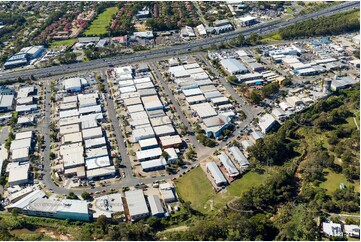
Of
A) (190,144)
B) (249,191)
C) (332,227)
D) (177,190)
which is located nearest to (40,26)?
(190,144)

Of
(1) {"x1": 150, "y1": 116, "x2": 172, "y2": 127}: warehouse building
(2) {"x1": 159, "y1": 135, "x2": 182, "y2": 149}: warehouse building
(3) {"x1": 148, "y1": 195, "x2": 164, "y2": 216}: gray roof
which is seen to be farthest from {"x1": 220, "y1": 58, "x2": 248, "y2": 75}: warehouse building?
(3) {"x1": 148, "y1": 195, "x2": 164, "y2": 216}: gray roof

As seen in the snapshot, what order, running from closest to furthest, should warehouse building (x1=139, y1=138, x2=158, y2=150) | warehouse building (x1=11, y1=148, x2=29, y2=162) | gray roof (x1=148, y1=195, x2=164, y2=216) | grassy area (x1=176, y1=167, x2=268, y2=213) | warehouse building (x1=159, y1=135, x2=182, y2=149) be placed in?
1. gray roof (x1=148, y1=195, x2=164, y2=216)
2. grassy area (x1=176, y1=167, x2=268, y2=213)
3. warehouse building (x1=11, y1=148, x2=29, y2=162)
4. warehouse building (x1=139, y1=138, x2=158, y2=150)
5. warehouse building (x1=159, y1=135, x2=182, y2=149)

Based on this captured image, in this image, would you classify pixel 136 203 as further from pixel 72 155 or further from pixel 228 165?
pixel 72 155

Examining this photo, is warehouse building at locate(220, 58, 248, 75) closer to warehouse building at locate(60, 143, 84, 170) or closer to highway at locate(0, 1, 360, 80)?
highway at locate(0, 1, 360, 80)

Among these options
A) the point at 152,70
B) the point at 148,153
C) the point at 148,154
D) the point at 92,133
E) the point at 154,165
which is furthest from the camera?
the point at 152,70

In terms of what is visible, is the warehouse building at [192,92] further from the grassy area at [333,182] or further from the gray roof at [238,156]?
the grassy area at [333,182]

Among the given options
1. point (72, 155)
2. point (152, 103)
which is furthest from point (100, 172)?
point (152, 103)
